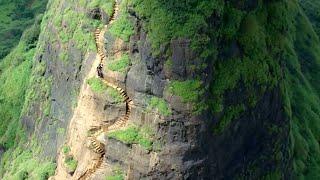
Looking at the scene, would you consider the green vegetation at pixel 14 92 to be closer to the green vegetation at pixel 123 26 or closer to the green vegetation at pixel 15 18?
the green vegetation at pixel 15 18

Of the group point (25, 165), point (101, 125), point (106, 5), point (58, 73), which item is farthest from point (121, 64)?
point (25, 165)

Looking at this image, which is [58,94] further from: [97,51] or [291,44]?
[291,44]

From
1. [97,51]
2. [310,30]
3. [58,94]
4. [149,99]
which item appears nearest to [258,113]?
[149,99]

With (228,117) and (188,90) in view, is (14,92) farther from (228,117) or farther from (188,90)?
(228,117)

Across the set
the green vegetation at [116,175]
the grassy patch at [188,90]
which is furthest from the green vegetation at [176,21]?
the green vegetation at [116,175]

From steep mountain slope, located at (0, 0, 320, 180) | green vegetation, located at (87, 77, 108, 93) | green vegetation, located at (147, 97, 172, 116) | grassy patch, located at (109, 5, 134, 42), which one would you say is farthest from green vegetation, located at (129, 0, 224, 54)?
green vegetation, located at (87, 77, 108, 93)

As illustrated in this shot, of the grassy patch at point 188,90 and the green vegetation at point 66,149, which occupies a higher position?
the grassy patch at point 188,90

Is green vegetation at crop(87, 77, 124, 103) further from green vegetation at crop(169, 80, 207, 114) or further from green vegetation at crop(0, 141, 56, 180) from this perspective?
green vegetation at crop(0, 141, 56, 180)
